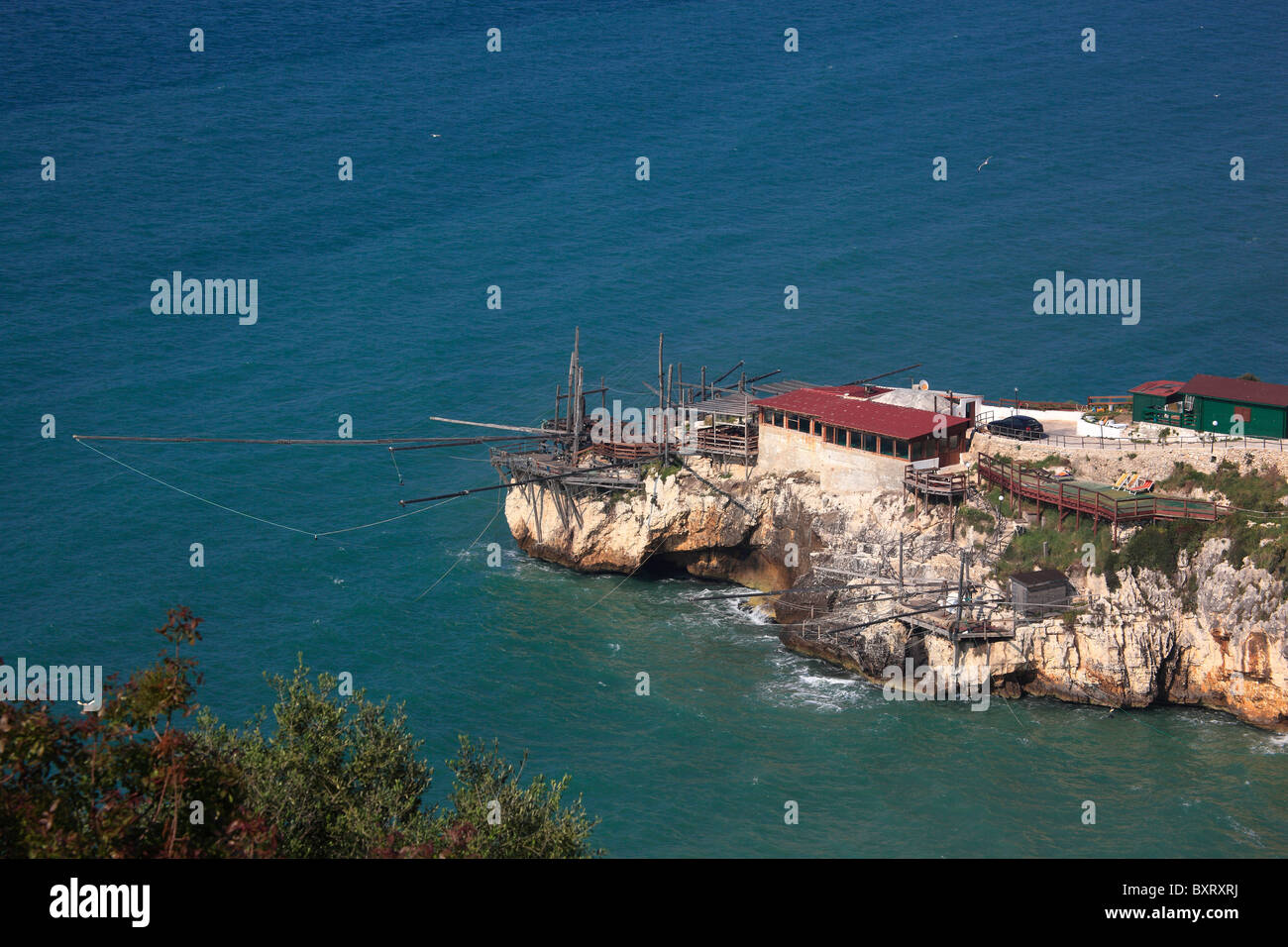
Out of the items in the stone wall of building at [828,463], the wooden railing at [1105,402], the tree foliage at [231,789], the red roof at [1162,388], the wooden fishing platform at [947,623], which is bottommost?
the tree foliage at [231,789]

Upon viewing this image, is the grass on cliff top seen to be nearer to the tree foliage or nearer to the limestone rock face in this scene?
the limestone rock face

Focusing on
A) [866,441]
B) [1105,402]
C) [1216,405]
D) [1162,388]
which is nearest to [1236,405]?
[1216,405]

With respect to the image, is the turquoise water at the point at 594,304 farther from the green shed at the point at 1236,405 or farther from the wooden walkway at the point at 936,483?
the green shed at the point at 1236,405

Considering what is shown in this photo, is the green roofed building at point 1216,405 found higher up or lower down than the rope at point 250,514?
higher up

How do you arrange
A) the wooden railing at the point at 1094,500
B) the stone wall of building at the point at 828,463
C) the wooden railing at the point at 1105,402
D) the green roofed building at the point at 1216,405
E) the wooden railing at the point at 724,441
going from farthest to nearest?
the wooden railing at the point at 724,441, the wooden railing at the point at 1105,402, the stone wall of building at the point at 828,463, the green roofed building at the point at 1216,405, the wooden railing at the point at 1094,500

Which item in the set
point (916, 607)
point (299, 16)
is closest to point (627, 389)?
point (916, 607)

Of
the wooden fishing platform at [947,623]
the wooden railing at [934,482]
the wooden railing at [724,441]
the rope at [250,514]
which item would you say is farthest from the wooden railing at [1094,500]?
the rope at [250,514]
